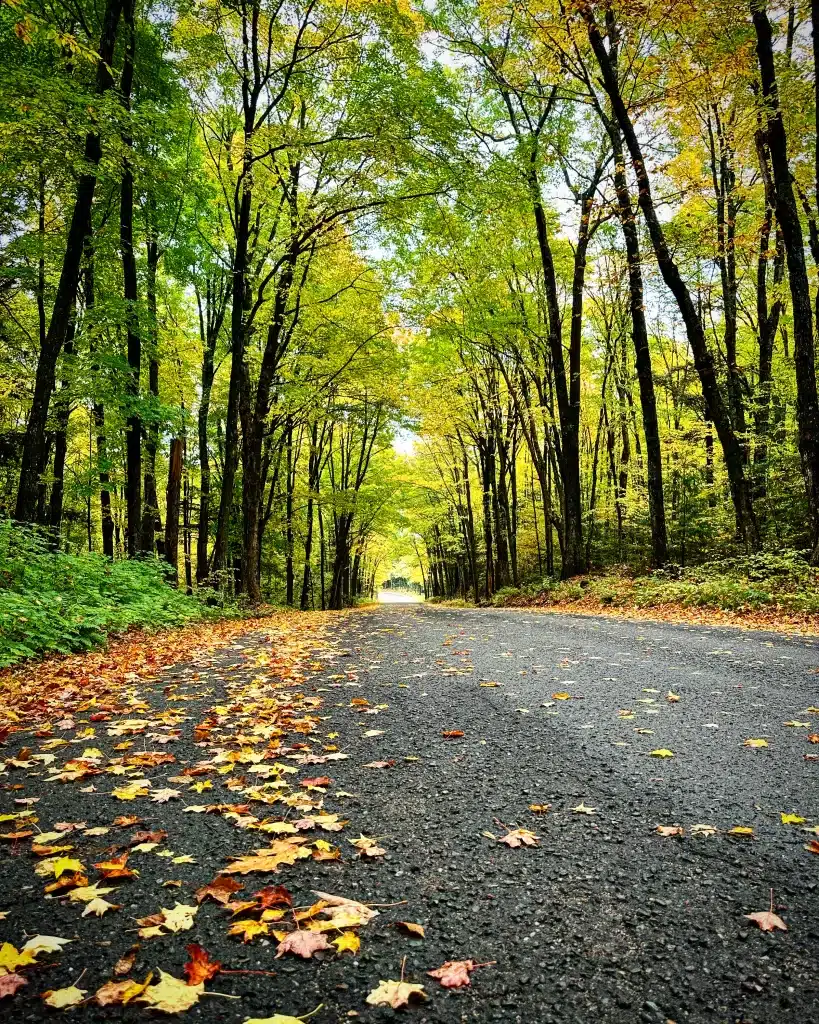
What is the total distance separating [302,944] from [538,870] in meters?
0.97

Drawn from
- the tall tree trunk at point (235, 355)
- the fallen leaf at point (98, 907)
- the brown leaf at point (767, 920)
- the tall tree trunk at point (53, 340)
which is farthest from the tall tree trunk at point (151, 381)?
the brown leaf at point (767, 920)

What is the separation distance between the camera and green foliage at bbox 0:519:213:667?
20.7 feet

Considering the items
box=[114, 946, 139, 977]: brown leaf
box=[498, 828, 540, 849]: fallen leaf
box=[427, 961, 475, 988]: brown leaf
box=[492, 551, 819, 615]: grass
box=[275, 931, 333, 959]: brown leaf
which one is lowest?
box=[427, 961, 475, 988]: brown leaf

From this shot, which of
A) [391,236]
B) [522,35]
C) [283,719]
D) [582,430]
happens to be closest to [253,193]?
[391,236]

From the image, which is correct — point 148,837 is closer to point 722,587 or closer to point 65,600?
point 65,600

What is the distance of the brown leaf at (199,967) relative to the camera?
5.26 feet

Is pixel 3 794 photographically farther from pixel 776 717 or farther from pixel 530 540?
pixel 530 540

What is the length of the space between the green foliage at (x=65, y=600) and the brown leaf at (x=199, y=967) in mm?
5136

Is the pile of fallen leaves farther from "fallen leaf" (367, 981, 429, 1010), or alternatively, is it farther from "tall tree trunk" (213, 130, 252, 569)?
"tall tree trunk" (213, 130, 252, 569)

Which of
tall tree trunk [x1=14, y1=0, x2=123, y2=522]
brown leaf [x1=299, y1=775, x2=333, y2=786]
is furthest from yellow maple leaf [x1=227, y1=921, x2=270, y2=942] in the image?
tall tree trunk [x1=14, y1=0, x2=123, y2=522]

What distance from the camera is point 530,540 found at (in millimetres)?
33219

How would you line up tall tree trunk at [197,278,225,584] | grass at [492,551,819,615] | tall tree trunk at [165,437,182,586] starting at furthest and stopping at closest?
tall tree trunk at [197,278,225,584] → tall tree trunk at [165,437,182,586] → grass at [492,551,819,615]

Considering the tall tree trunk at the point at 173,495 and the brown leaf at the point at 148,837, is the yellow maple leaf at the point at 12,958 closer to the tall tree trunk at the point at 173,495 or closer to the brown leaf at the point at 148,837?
the brown leaf at the point at 148,837

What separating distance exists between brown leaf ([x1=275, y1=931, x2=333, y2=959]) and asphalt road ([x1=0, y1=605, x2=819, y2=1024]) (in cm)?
4
